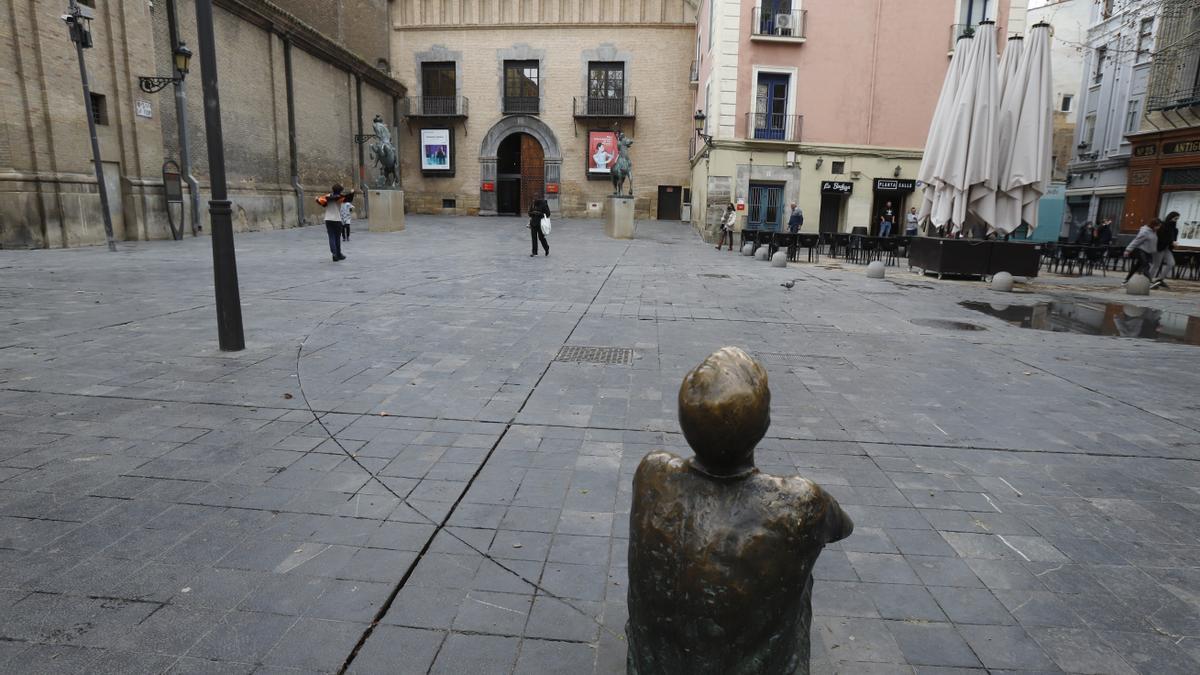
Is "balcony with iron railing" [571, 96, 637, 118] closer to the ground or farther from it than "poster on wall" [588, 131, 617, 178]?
farther from it

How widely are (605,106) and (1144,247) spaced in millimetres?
25997

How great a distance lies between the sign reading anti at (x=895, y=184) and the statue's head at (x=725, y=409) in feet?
89.7

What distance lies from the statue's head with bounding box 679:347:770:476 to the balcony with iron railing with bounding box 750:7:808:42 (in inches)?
1022

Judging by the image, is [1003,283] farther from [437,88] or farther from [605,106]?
[437,88]

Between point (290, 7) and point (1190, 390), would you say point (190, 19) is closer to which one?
point (290, 7)

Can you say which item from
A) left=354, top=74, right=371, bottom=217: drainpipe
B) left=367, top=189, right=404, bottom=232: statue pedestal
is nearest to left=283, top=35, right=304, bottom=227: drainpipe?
left=367, top=189, right=404, bottom=232: statue pedestal

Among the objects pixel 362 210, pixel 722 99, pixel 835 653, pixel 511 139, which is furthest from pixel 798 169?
pixel 835 653

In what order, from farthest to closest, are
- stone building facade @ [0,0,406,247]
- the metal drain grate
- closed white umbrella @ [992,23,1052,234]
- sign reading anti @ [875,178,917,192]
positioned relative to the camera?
sign reading anti @ [875,178,917,192], stone building facade @ [0,0,406,247], closed white umbrella @ [992,23,1052,234], the metal drain grate

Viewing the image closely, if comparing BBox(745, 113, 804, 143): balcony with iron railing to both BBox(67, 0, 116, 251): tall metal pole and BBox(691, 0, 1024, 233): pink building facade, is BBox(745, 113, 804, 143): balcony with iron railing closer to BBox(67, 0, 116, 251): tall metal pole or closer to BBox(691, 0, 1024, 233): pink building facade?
BBox(691, 0, 1024, 233): pink building facade

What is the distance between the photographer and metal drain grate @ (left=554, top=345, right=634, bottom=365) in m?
6.48

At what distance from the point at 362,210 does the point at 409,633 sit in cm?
3321

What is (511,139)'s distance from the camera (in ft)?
125

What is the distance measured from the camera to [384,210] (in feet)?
76.0

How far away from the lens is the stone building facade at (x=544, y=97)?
35.2 meters
